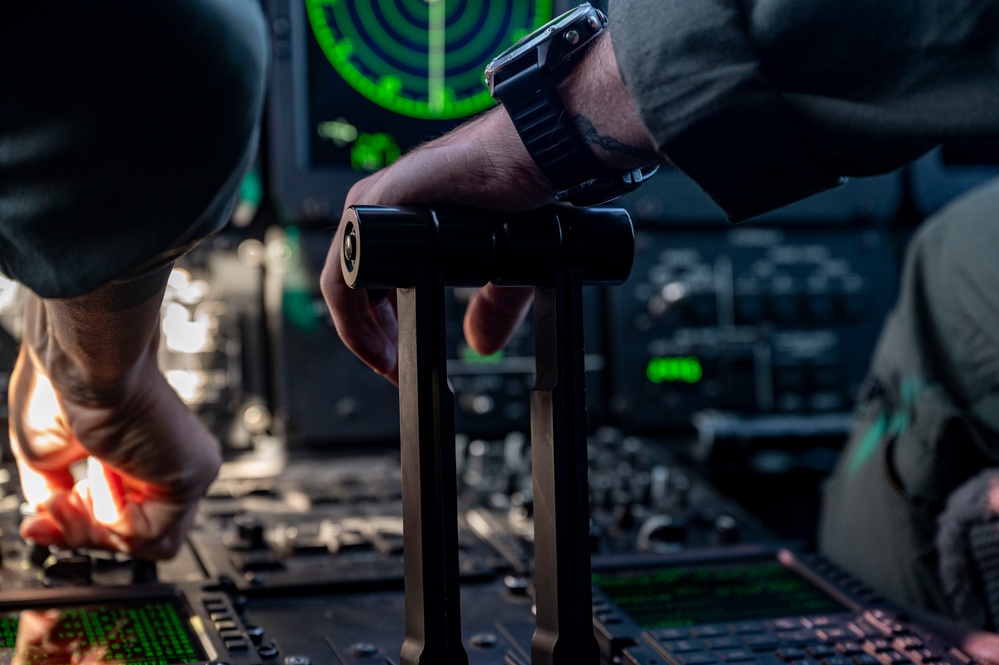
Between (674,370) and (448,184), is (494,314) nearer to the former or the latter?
(448,184)

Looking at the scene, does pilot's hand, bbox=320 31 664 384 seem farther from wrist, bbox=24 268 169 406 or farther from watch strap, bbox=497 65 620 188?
wrist, bbox=24 268 169 406

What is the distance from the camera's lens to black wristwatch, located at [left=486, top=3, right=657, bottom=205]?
0.75 meters

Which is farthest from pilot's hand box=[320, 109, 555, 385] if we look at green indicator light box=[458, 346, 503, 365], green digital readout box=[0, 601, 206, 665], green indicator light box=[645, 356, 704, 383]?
green indicator light box=[645, 356, 704, 383]

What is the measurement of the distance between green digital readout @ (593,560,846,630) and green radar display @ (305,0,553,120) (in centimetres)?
91

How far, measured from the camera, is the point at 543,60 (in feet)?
2.45

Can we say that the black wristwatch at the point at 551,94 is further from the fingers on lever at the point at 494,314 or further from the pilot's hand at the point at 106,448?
the pilot's hand at the point at 106,448

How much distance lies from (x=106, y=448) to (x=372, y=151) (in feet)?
2.85

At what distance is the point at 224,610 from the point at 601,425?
96 cm

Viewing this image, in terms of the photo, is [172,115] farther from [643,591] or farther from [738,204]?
[643,591]

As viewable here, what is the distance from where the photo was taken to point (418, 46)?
1.68 meters

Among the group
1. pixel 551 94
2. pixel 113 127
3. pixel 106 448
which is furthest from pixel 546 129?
pixel 106 448

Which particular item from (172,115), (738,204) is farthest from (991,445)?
(172,115)

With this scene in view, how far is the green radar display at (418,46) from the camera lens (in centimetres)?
166

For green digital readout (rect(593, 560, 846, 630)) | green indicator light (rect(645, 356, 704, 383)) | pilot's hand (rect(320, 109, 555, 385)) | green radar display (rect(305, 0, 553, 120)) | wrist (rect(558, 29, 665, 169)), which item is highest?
green radar display (rect(305, 0, 553, 120))
